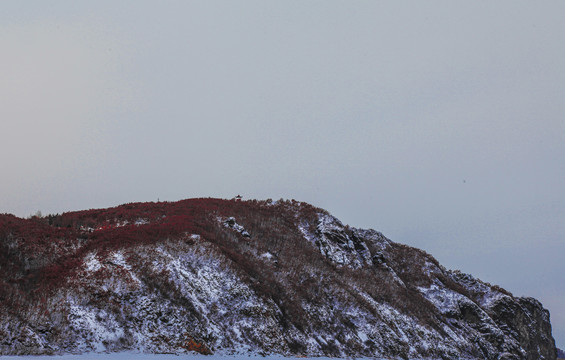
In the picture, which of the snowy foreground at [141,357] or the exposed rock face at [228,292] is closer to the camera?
the snowy foreground at [141,357]

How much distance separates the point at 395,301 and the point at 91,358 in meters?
33.4

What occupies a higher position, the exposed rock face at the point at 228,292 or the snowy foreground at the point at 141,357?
the exposed rock face at the point at 228,292

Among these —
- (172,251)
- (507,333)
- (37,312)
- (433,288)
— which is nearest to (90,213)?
(172,251)

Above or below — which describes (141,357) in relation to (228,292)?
below

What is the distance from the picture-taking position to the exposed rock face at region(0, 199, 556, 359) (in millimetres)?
29031

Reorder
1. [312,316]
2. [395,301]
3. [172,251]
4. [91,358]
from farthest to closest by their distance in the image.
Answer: [395,301] → [312,316] → [172,251] → [91,358]

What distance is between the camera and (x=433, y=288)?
59.4 metres

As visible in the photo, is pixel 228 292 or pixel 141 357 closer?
pixel 141 357

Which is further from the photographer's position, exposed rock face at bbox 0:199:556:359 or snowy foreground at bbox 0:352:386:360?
exposed rock face at bbox 0:199:556:359

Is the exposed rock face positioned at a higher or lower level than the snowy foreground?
higher

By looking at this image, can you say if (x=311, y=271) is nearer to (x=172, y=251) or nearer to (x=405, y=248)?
(x=172, y=251)

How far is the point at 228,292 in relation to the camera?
36219 millimetres

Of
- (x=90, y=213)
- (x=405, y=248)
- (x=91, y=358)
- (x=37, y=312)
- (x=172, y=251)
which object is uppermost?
(x=405, y=248)

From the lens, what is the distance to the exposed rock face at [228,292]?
95.2ft
